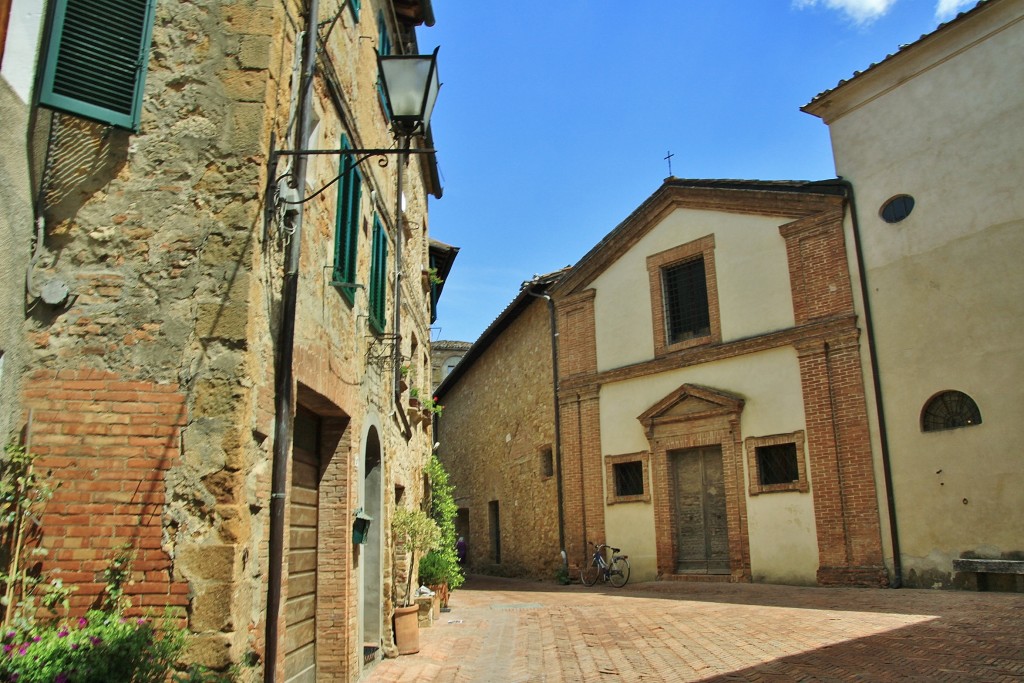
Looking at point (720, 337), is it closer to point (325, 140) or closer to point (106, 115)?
point (325, 140)

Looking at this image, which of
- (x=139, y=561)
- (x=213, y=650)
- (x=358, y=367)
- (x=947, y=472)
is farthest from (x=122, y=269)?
(x=947, y=472)

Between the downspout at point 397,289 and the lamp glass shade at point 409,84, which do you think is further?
the downspout at point 397,289

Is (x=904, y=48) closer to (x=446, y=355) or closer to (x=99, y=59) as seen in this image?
(x=99, y=59)

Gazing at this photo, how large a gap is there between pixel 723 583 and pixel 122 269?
12.9 meters

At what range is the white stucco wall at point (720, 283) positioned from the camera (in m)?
15.0

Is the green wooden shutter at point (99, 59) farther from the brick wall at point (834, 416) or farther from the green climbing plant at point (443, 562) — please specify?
the brick wall at point (834, 416)

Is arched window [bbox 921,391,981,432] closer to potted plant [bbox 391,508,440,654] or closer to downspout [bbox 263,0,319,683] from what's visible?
potted plant [bbox 391,508,440,654]

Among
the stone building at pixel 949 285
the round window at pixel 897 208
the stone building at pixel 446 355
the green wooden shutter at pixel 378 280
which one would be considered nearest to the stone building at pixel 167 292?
the green wooden shutter at pixel 378 280

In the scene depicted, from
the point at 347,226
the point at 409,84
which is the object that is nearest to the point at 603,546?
the point at 347,226

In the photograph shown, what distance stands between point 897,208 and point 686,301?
475cm

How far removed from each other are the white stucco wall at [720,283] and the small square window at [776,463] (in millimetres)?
2130

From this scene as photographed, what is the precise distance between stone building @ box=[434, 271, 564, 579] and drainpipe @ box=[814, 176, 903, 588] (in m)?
7.74

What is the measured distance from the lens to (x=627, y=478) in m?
17.0

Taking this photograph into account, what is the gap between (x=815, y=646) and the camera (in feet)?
24.3
